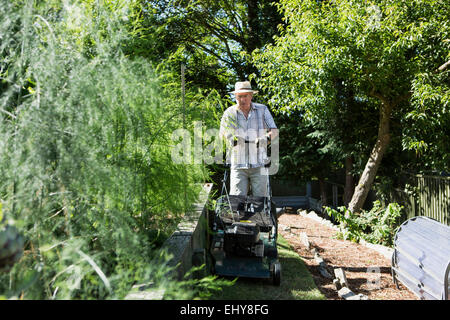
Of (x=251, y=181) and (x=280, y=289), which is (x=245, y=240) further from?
(x=251, y=181)

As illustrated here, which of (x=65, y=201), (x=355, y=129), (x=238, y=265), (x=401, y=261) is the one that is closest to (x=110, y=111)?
(x=65, y=201)

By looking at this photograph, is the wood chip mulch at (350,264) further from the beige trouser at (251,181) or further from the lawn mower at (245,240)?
the beige trouser at (251,181)

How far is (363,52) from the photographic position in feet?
19.5

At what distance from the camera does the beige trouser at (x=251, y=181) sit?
4.18 metres

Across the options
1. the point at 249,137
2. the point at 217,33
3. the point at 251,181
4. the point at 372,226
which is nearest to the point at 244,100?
the point at 249,137

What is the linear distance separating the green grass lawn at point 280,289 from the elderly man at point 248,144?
0.92m

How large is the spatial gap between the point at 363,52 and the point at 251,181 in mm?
3175

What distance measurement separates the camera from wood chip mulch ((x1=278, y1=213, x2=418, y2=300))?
3896 millimetres

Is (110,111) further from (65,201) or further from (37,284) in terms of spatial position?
(37,284)

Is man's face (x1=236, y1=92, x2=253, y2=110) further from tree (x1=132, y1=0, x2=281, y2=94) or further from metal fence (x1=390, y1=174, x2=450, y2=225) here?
tree (x1=132, y1=0, x2=281, y2=94)

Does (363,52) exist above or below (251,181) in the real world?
above

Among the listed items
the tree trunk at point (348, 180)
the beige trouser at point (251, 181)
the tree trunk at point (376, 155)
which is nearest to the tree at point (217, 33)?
the tree trunk at point (348, 180)
